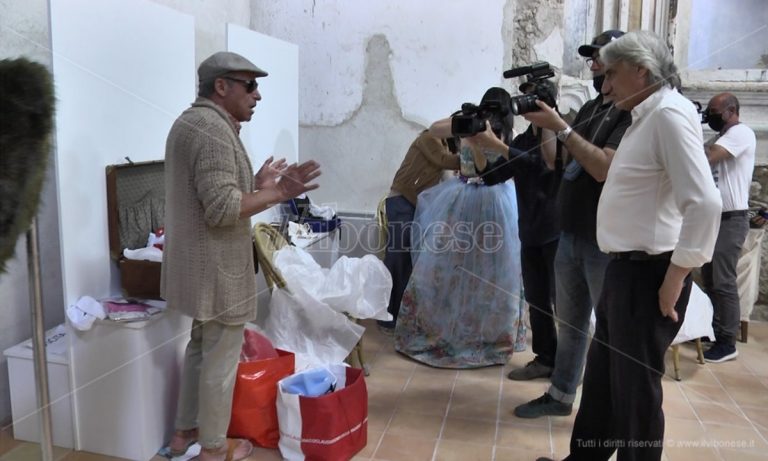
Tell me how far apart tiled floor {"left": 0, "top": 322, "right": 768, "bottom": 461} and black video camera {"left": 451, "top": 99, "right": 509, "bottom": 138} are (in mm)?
1121

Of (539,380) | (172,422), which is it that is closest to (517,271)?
(539,380)

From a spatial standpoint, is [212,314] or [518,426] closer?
[212,314]

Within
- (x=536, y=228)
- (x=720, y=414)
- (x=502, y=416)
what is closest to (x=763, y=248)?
(x=720, y=414)

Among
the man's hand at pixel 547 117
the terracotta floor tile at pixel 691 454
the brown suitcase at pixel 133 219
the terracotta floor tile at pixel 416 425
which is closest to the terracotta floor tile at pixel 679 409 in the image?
the terracotta floor tile at pixel 691 454

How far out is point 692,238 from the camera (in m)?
1.36

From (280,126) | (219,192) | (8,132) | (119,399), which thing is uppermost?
(280,126)

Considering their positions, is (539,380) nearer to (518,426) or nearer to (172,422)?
(518,426)

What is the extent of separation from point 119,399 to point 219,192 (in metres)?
0.82

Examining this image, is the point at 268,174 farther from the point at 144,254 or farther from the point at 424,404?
the point at 424,404

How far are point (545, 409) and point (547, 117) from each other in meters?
1.15

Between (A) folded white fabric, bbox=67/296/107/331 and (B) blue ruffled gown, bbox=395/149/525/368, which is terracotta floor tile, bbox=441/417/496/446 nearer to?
(B) blue ruffled gown, bbox=395/149/525/368

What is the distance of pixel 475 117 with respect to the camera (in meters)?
2.20

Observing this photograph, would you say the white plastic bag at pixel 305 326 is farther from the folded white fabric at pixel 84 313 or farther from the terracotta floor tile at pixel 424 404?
the folded white fabric at pixel 84 313

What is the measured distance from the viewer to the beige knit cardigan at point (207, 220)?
1.77 metres
